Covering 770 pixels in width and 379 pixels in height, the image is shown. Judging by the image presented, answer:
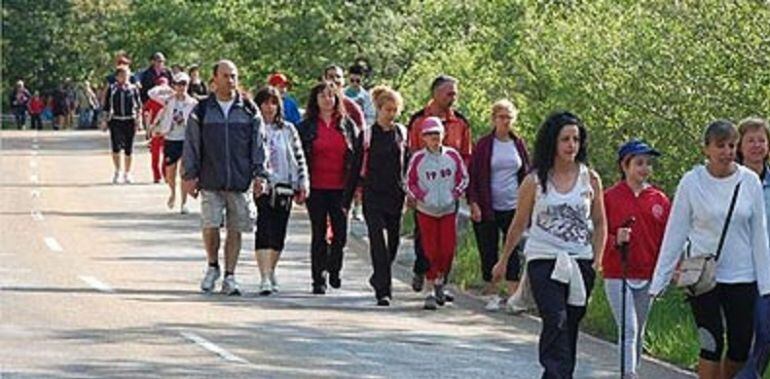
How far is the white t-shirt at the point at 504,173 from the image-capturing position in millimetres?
16906

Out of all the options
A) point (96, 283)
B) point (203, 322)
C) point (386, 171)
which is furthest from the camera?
point (96, 283)

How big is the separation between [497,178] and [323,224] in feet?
5.98

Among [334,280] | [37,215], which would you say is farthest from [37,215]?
[334,280]

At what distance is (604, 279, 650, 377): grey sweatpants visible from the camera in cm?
1252

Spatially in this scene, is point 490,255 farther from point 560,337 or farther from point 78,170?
point 78,170

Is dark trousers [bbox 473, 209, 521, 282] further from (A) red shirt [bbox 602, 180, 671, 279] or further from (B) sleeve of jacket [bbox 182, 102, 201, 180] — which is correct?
(A) red shirt [bbox 602, 180, 671, 279]

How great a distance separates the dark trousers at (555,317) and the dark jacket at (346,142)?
21.1 feet

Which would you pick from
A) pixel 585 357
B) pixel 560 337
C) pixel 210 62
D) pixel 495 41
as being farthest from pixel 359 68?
pixel 210 62

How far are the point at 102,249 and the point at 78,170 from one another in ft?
47.4

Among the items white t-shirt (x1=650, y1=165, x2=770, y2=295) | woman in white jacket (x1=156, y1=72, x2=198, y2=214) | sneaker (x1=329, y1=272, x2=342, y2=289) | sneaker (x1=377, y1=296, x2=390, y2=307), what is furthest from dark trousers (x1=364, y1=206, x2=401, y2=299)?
woman in white jacket (x1=156, y1=72, x2=198, y2=214)

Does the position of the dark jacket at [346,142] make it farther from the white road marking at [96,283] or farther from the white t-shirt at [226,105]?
the white road marking at [96,283]

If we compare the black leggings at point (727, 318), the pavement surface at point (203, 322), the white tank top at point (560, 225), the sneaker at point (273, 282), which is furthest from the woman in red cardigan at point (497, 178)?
the black leggings at point (727, 318)

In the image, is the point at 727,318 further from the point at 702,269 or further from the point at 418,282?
the point at 418,282

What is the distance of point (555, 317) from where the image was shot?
11062mm
